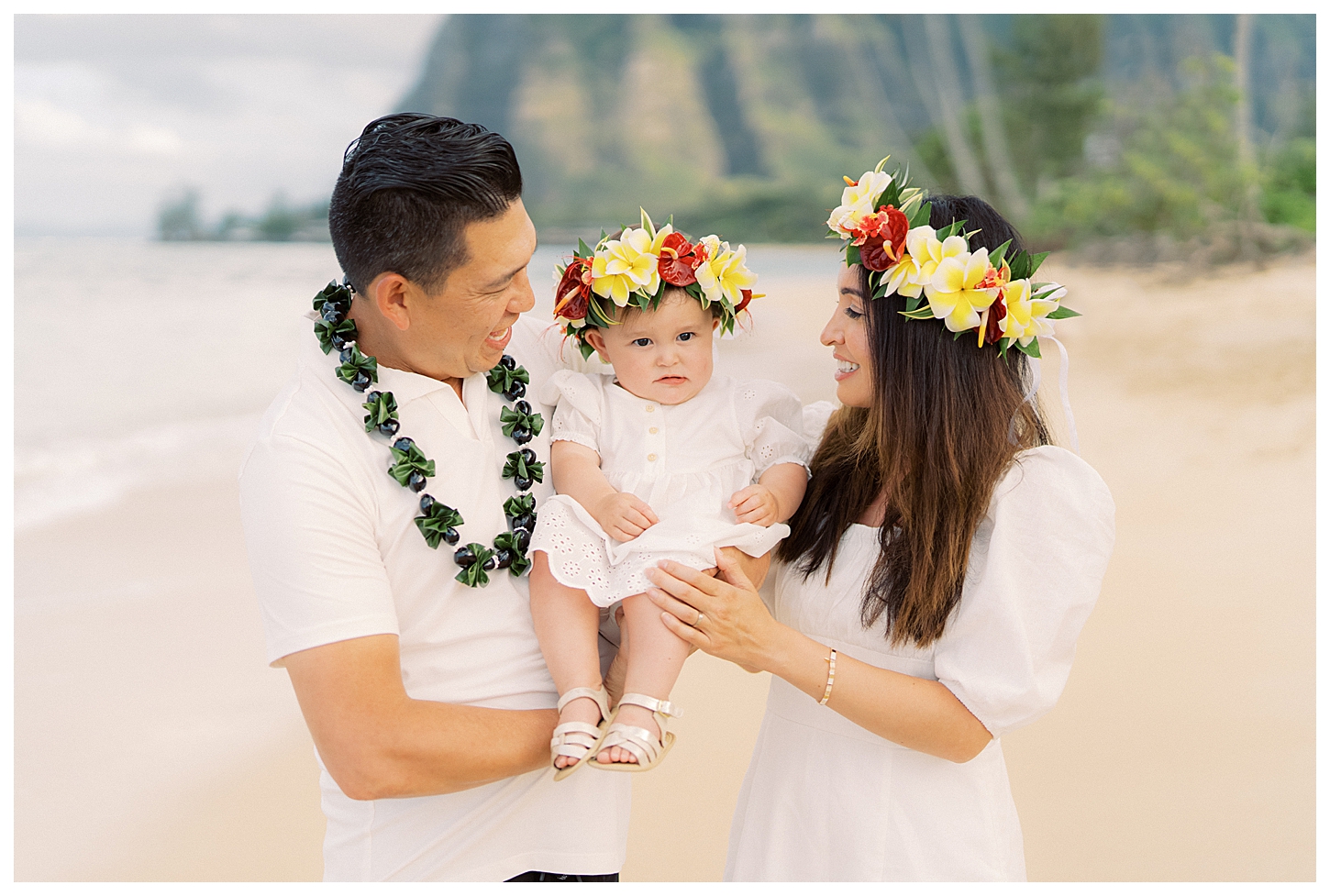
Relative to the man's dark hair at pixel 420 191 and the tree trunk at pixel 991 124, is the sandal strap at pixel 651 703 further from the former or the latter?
the tree trunk at pixel 991 124

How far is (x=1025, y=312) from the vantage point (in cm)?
196

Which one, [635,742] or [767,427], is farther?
[767,427]

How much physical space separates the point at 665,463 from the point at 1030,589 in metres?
0.74

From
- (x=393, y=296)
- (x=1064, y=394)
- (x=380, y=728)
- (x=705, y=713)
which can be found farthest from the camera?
(x=705, y=713)

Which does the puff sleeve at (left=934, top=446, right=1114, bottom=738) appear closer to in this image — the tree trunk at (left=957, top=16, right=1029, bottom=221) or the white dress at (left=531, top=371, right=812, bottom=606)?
the white dress at (left=531, top=371, right=812, bottom=606)

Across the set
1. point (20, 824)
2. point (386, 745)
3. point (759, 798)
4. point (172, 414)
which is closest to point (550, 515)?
point (386, 745)

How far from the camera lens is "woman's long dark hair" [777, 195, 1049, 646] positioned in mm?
1963

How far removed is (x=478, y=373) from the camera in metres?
2.11

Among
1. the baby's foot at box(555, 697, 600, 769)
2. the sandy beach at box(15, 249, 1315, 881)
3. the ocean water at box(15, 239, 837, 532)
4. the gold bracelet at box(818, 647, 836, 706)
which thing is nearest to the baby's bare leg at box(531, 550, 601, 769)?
the baby's foot at box(555, 697, 600, 769)

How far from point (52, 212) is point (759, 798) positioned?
478 inches

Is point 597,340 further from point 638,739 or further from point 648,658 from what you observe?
point 638,739

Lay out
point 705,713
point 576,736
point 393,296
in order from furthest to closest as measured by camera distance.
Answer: point 705,713 → point 393,296 → point 576,736

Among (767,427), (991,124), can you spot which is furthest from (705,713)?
(991,124)
